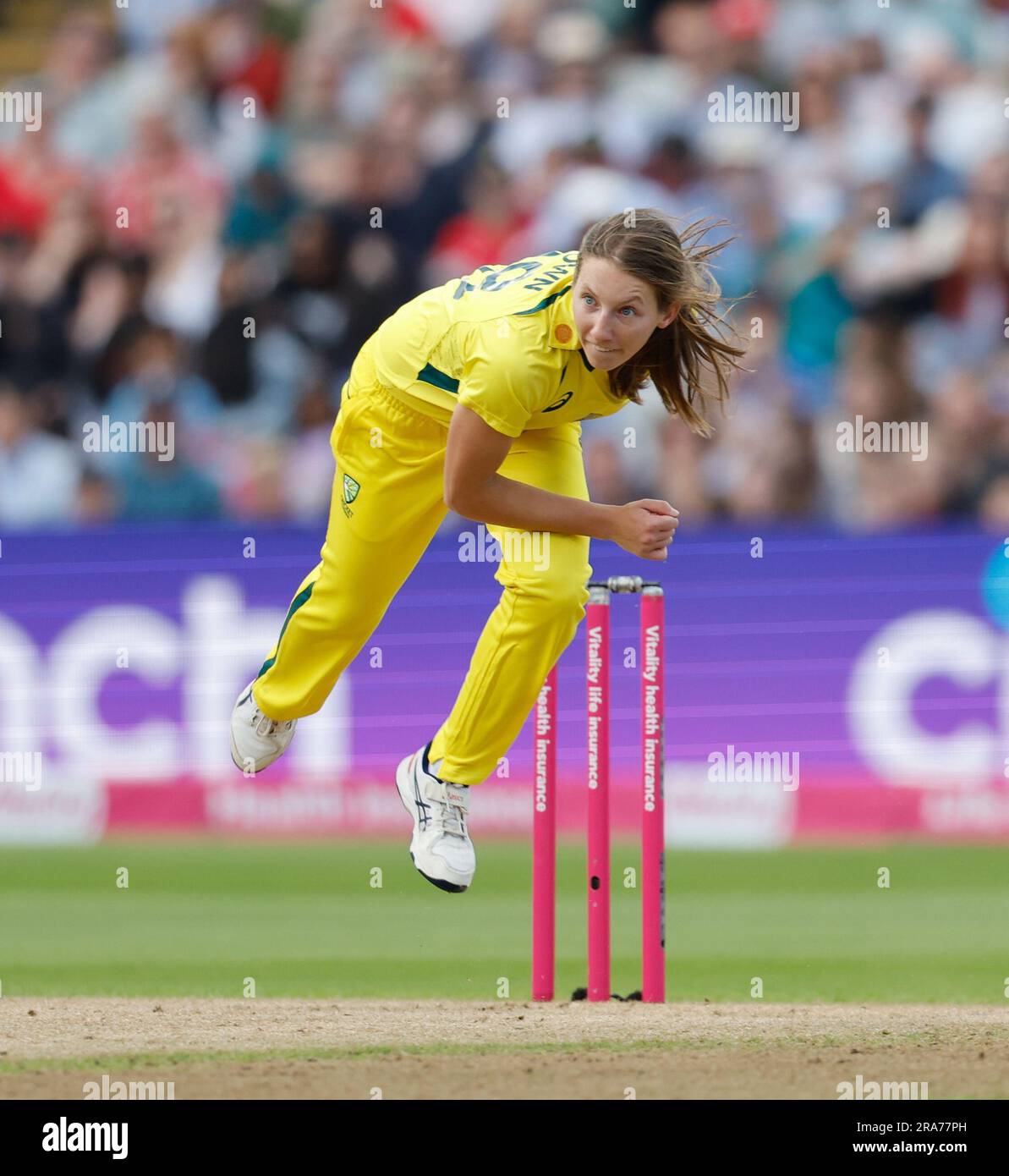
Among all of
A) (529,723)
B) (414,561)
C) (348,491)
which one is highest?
(348,491)

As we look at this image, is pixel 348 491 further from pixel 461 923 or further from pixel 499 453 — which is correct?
pixel 461 923

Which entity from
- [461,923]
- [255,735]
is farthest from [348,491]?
[461,923]

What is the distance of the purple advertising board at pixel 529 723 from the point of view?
1070 cm

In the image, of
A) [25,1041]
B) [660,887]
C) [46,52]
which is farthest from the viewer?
[46,52]

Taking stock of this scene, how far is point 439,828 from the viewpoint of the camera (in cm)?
652

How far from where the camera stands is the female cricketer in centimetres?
587

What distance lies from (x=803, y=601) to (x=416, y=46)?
4859 mm

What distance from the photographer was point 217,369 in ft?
41.1

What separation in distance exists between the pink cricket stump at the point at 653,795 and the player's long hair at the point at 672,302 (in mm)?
957

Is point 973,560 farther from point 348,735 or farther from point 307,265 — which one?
point 307,265

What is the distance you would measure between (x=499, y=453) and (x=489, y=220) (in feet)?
22.3

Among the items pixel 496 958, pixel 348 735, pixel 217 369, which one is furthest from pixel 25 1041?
pixel 217 369

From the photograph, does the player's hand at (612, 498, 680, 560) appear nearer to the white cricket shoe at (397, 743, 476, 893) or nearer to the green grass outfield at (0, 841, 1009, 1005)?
the white cricket shoe at (397, 743, 476, 893)

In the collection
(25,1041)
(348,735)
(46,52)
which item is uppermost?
(46,52)
